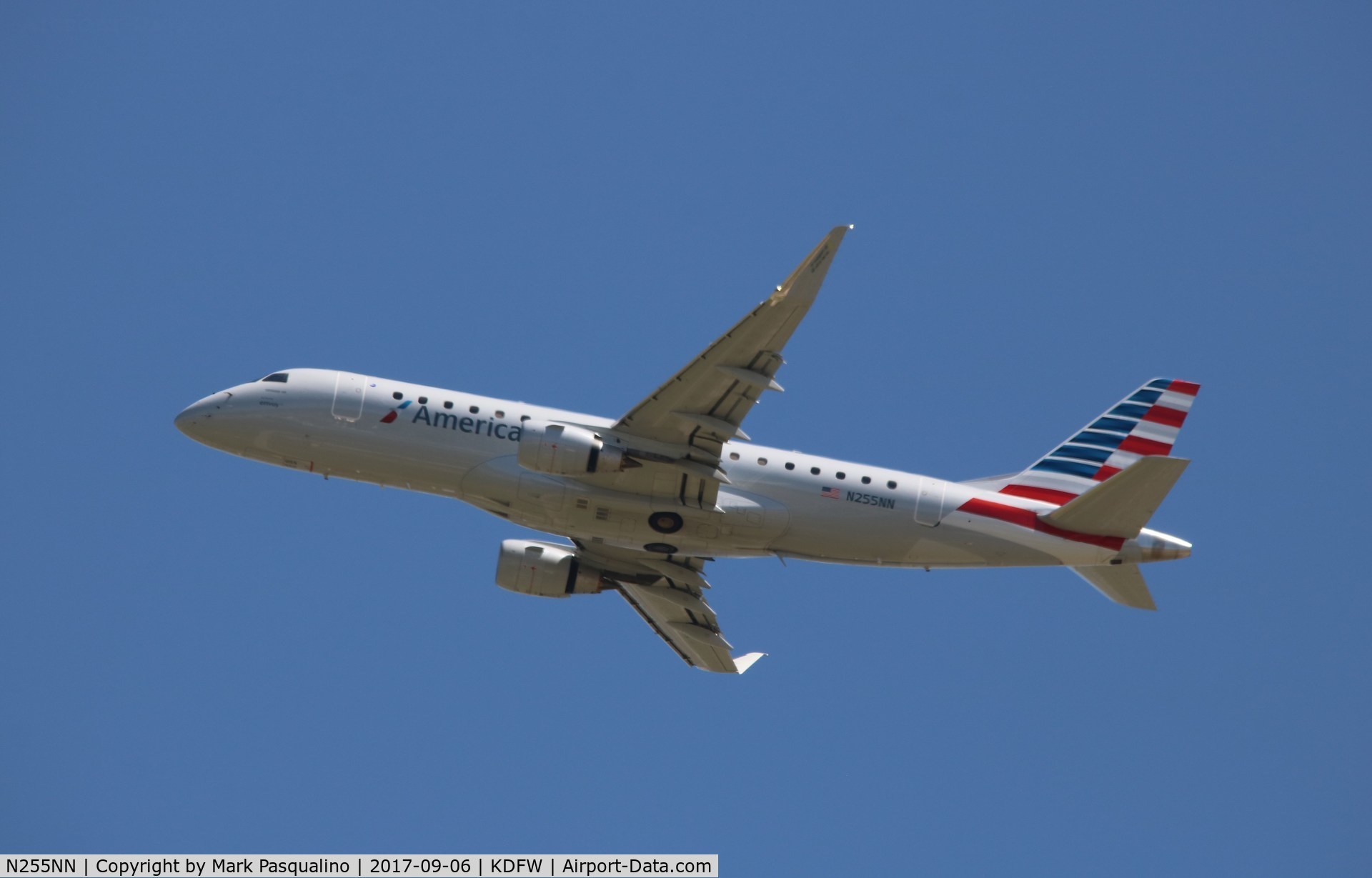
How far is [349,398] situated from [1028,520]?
60.7 feet

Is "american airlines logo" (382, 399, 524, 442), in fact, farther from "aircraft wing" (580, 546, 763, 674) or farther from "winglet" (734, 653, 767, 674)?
"winglet" (734, 653, 767, 674)

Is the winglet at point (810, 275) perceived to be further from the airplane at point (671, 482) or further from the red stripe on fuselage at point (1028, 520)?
the red stripe on fuselage at point (1028, 520)

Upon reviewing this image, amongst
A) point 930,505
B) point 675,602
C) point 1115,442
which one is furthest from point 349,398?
point 1115,442

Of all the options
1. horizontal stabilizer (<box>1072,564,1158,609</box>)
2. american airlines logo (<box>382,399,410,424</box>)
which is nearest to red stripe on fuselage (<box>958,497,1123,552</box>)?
horizontal stabilizer (<box>1072,564,1158,609</box>)

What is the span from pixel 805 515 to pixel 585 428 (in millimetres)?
6299

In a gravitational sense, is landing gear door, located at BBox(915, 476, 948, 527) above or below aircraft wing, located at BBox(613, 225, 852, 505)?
below

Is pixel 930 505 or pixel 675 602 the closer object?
pixel 930 505

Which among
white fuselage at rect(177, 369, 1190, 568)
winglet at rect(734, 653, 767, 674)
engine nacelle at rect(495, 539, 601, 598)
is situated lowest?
winglet at rect(734, 653, 767, 674)

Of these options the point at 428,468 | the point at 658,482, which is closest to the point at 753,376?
the point at 658,482

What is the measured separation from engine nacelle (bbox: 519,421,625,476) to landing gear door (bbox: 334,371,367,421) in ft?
16.0

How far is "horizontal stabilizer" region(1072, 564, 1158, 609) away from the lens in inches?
1515

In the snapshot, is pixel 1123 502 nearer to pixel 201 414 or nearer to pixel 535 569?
pixel 535 569

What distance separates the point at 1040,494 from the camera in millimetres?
40500

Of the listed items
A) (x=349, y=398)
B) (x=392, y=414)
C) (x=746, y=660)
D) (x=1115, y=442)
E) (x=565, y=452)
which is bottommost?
(x=746, y=660)
